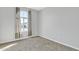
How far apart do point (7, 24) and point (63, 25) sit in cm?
298

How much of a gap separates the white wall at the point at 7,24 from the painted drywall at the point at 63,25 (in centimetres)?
222

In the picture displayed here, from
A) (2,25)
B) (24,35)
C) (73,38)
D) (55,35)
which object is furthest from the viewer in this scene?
(24,35)

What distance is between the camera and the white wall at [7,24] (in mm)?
3818

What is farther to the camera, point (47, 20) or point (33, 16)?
point (33, 16)

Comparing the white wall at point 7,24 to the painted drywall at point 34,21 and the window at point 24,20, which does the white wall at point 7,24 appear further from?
the painted drywall at point 34,21

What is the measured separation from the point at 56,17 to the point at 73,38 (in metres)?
1.50

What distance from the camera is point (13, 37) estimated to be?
175 inches

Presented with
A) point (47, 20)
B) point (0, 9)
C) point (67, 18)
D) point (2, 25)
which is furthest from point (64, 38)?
point (0, 9)

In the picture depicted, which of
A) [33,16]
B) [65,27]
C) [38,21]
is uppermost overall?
[33,16]

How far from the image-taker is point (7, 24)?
405cm

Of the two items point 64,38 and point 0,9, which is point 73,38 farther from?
point 0,9

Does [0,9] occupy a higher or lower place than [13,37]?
higher

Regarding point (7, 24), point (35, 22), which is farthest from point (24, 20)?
point (7, 24)

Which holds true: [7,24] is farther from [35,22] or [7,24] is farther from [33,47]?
[35,22]
